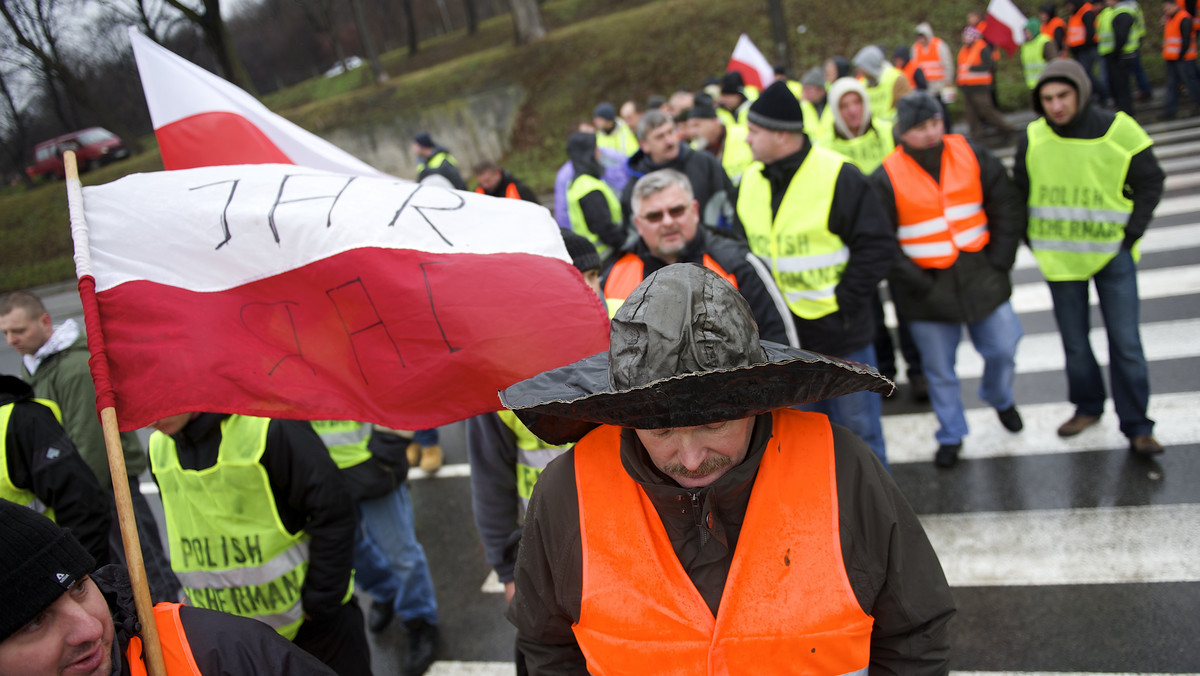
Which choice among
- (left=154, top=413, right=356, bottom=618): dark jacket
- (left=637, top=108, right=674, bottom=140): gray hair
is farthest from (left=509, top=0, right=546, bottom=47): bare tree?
(left=154, top=413, right=356, bottom=618): dark jacket

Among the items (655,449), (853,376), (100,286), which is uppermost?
(100,286)

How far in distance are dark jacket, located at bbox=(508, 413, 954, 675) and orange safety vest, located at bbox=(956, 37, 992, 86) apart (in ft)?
43.9

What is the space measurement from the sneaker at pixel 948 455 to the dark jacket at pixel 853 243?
1116 mm

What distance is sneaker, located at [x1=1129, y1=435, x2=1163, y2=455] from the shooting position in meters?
4.59

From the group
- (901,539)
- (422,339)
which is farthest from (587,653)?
(422,339)

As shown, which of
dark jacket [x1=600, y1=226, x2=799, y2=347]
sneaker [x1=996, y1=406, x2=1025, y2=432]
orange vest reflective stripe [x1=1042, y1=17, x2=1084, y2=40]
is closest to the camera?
dark jacket [x1=600, y1=226, x2=799, y2=347]

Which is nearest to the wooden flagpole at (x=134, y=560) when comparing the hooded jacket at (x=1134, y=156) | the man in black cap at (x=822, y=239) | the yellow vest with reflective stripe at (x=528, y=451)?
the yellow vest with reflective stripe at (x=528, y=451)

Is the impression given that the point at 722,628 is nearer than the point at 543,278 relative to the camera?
Yes

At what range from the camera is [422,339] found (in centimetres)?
269

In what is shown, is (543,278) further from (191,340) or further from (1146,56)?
(1146,56)

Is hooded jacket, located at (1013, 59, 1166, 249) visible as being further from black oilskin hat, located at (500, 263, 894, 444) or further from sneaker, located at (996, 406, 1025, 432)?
black oilskin hat, located at (500, 263, 894, 444)

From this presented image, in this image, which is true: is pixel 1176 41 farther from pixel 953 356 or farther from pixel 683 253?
pixel 683 253

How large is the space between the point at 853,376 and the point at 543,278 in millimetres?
1300

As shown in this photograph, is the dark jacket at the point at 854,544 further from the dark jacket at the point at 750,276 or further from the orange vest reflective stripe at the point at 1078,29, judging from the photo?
the orange vest reflective stripe at the point at 1078,29
